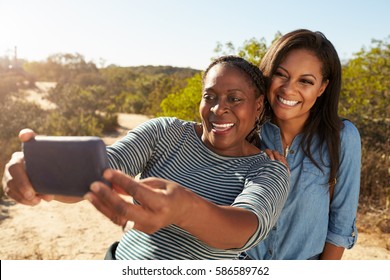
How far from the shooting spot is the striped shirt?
1434 millimetres

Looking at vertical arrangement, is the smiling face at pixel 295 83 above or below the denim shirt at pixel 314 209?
above

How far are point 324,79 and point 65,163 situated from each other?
1.52 metres

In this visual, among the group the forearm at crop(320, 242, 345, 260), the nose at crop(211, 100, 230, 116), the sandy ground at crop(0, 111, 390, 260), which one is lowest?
the sandy ground at crop(0, 111, 390, 260)

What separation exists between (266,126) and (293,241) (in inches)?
24.2

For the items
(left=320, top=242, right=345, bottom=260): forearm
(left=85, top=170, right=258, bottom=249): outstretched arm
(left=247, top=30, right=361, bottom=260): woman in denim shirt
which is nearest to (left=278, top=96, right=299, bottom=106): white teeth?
(left=247, top=30, right=361, bottom=260): woman in denim shirt

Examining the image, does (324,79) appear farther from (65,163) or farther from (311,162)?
(65,163)

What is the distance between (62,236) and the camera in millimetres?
5145

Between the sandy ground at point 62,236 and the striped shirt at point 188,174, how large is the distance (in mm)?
3353

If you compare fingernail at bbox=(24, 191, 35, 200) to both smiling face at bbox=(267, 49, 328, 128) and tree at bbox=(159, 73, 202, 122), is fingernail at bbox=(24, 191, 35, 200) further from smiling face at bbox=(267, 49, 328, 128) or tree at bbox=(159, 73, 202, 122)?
tree at bbox=(159, 73, 202, 122)

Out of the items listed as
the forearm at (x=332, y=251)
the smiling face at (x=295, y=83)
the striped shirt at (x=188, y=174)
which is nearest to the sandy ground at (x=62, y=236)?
the forearm at (x=332, y=251)

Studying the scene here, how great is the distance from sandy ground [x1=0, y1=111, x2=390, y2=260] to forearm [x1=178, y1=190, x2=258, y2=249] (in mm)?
3786

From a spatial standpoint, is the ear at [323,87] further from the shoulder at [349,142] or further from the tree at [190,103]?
the tree at [190,103]

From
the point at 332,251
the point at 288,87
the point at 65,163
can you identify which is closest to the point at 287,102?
the point at 288,87

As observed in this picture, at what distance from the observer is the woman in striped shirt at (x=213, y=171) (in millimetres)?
1154
